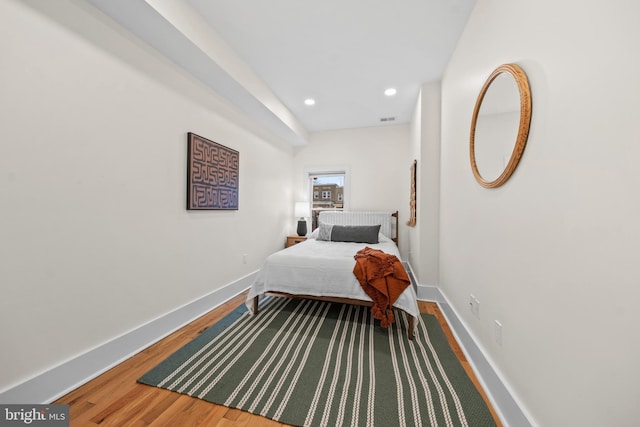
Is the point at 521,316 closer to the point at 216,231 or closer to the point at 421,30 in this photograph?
the point at 421,30

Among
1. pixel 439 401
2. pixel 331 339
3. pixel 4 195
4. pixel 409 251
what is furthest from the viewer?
pixel 409 251

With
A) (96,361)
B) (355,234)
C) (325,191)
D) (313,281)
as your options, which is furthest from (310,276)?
(325,191)

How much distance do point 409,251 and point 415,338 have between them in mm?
2103

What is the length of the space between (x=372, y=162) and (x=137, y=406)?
4.18 meters

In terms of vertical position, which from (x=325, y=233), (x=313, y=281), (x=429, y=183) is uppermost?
(x=429, y=183)

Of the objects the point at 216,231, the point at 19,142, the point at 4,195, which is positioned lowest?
the point at 216,231

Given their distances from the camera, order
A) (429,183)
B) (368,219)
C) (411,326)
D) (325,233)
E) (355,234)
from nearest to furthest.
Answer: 1. (411,326)
2. (429,183)
3. (355,234)
4. (325,233)
5. (368,219)

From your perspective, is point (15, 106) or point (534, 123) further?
point (15, 106)

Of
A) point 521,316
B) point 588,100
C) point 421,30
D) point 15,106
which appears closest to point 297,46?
point 421,30

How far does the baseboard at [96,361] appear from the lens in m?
1.23

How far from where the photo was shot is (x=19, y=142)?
1.22m

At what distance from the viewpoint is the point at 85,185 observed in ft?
4.86

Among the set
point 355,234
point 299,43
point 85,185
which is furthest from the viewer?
point 355,234

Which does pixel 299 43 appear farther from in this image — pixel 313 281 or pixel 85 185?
pixel 313 281
